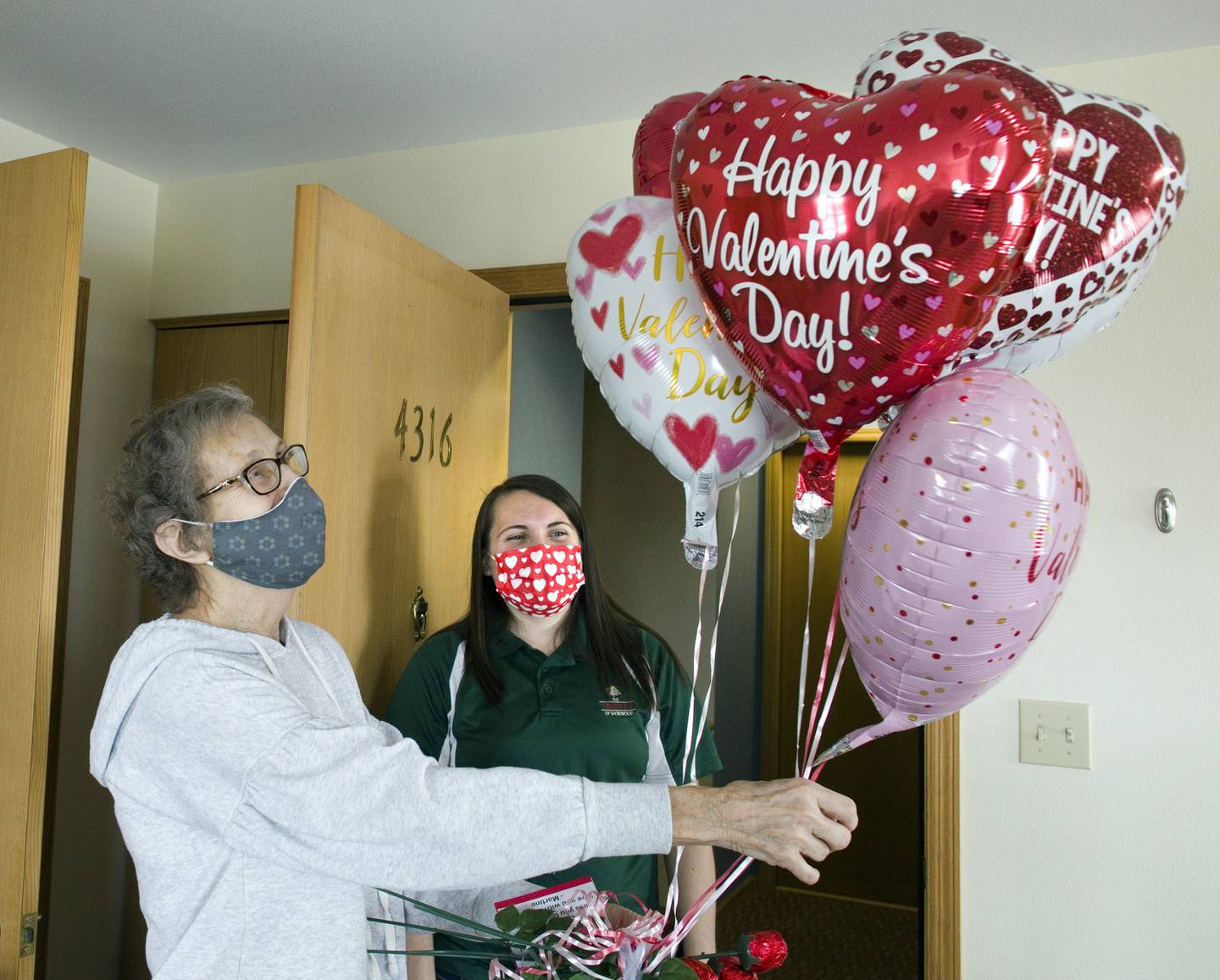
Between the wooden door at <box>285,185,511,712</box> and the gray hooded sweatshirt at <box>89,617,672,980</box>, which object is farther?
the wooden door at <box>285,185,511,712</box>

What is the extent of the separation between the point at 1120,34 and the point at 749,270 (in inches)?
54.0

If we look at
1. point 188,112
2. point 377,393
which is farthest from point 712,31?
point 188,112

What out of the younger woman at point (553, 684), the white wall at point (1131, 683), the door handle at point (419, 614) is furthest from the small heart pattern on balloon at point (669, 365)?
the white wall at point (1131, 683)

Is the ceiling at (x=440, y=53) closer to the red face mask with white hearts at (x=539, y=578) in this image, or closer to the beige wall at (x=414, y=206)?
the beige wall at (x=414, y=206)

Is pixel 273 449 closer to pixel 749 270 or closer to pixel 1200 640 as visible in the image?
pixel 749 270

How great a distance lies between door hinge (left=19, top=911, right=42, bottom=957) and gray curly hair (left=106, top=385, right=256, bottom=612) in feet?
2.28

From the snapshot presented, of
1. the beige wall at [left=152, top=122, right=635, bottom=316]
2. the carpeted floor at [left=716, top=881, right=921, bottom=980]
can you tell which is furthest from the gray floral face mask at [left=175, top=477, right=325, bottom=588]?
the carpeted floor at [left=716, top=881, right=921, bottom=980]

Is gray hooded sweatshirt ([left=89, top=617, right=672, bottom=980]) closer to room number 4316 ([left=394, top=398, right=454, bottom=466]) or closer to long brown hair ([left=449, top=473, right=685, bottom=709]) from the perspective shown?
long brown hair ([left=449, top=473, right=685, bottom=709])

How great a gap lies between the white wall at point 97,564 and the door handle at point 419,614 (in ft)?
3.52

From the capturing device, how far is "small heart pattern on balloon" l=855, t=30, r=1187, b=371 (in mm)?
988

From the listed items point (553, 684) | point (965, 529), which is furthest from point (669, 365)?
point (553, 684)

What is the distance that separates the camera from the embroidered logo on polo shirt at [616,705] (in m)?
1.66

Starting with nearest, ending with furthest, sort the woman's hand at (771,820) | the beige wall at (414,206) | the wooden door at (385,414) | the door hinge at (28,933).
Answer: the woman's hand at (771,820) → the door hinge at (28,933) → the wooden door at (385,414) → the beige wall at (414,206)

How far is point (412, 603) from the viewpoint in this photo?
1998 millimetres
